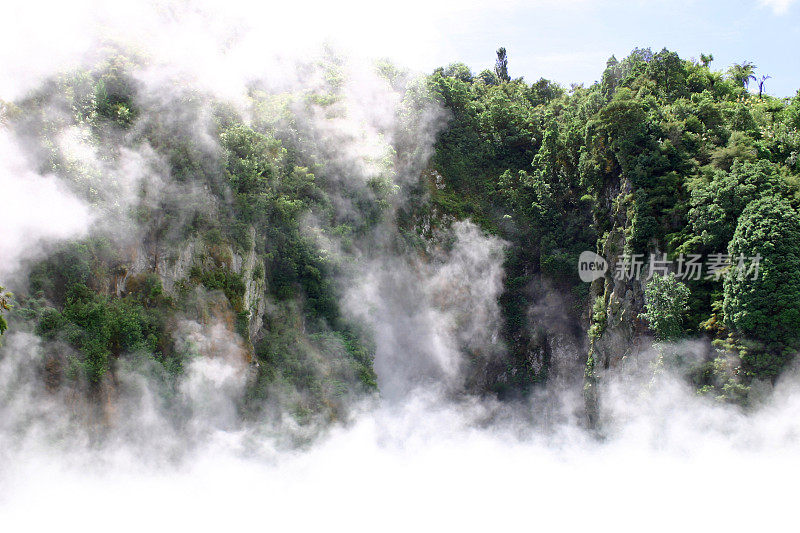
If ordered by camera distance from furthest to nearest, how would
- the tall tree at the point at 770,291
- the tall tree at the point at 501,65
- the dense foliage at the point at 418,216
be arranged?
the tall tree at the point at 501,65 < the tall tree at the point at 770,291 < the dense foliage at the point at 418,216

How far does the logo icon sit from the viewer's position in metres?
27.2

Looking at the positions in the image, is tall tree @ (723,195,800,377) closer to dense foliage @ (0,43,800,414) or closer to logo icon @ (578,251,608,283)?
dense foliage @ (0,43,800,414)

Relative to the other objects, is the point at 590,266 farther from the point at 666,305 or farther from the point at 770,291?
the point at 770,291

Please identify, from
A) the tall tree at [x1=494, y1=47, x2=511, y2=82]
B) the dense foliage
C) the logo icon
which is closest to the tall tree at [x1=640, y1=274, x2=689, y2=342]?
the dense foliage

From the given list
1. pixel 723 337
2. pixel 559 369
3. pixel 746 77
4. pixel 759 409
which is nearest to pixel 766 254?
pixel 723 337

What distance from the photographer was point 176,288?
708 inches

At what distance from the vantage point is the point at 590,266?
91.9ft

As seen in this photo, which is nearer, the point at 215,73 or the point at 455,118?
the point at 215,73

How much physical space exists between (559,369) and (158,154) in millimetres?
20710

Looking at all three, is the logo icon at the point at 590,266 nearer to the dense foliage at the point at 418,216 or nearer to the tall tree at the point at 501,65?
the dense foliage at the point at 418,216

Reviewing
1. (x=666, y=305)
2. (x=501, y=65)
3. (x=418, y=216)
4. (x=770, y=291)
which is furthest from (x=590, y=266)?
(x=501, y=65)

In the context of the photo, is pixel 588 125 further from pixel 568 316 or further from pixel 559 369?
pixel 559 369

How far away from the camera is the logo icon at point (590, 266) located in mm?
27234

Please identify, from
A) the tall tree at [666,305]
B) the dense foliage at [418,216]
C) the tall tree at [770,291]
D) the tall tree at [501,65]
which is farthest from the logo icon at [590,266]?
the tall tree at [501,65]
